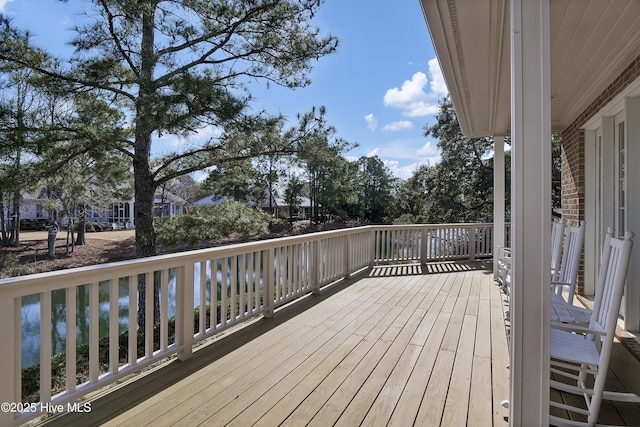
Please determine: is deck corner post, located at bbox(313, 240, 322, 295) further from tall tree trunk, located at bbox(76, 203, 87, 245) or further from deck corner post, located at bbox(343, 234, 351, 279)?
tall tree trunk, located at bbox(76, 203, 87, 245)

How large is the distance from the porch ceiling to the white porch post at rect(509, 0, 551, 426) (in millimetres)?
780

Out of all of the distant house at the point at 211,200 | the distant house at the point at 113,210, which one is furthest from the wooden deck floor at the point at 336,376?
the distant house at the point at 211,200

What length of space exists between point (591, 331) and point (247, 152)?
253 inches

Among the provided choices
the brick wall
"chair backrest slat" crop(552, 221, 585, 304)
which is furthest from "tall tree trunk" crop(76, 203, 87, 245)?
"chair backrest slat" crop(552, 221, 585, 304)

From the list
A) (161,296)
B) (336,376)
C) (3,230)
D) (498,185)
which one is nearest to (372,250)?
(498,185)

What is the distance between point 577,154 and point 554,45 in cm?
222

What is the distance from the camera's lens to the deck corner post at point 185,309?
2.55 meters

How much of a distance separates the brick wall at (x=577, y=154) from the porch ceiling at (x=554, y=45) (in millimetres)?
87

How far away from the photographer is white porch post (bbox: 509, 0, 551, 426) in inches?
57.8

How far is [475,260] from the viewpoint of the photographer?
7.28 m

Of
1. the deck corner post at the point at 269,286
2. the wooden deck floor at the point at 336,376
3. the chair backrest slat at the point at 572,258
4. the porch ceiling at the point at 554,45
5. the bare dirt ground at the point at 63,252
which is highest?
the porch ceiling at the point at 554,45

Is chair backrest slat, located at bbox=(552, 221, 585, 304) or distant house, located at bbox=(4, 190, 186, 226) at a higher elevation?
distant house, located at bbox=(4, 190, 186, 226)

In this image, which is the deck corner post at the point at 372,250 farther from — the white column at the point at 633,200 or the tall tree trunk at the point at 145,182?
the tall tree trunk at the point at 145,182

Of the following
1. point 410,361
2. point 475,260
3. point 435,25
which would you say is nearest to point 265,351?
point 410,361
